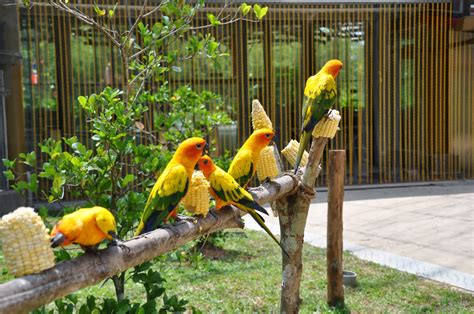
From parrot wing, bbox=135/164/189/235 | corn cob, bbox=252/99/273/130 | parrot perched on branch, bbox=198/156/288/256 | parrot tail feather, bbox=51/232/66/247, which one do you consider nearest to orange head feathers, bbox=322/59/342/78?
corn cob, bbox=252/99/273/130

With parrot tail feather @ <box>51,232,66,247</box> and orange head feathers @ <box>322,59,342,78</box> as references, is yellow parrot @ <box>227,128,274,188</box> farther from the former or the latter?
parrot tail feather @ <box>51,232,66,247</box>

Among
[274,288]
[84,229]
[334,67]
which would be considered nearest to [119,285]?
[84,229]

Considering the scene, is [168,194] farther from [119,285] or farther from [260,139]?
[119,285]

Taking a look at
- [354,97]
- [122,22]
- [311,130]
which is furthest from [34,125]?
[311,130]

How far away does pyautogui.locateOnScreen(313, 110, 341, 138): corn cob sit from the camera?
2.90 m

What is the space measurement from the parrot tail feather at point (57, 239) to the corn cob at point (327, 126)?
1.74 metres

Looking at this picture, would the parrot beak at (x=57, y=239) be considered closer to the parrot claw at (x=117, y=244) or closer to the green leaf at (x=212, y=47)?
the parrot claw at (x=117, y=244)

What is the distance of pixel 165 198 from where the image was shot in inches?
77.0

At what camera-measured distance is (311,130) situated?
2777mm

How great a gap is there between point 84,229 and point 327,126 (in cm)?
169

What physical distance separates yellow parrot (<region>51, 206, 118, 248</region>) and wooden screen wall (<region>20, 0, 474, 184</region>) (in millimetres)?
7514

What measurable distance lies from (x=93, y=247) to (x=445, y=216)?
266 inches

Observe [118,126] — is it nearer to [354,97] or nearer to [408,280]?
[408,280]

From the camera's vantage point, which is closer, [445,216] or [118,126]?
[118,126]
